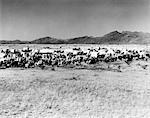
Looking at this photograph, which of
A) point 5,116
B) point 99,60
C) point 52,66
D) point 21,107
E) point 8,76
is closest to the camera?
point 5,116

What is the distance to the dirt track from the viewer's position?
301 inches

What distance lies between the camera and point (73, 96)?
30.0 ft

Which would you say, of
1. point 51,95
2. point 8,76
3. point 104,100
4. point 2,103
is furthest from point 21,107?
point 8,76

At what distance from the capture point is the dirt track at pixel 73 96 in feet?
25.1

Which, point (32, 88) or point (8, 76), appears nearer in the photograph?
point (32, 88)

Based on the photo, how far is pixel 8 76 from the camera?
12180mm

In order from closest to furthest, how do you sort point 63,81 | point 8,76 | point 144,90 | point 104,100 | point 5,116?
point 5,116 < point 104,100 < point 144,90 < point 63,81 < point 8,76

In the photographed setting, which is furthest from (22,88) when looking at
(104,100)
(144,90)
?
(144,90)

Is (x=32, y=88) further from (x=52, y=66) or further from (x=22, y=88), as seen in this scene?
(x=52, y=66)

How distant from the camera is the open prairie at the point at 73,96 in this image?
7652mm

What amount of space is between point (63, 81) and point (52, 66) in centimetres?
506

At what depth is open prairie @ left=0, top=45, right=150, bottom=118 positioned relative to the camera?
7.65m

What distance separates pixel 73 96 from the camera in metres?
9.16

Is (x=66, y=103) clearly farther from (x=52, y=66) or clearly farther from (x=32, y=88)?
(x=52, y=66)
